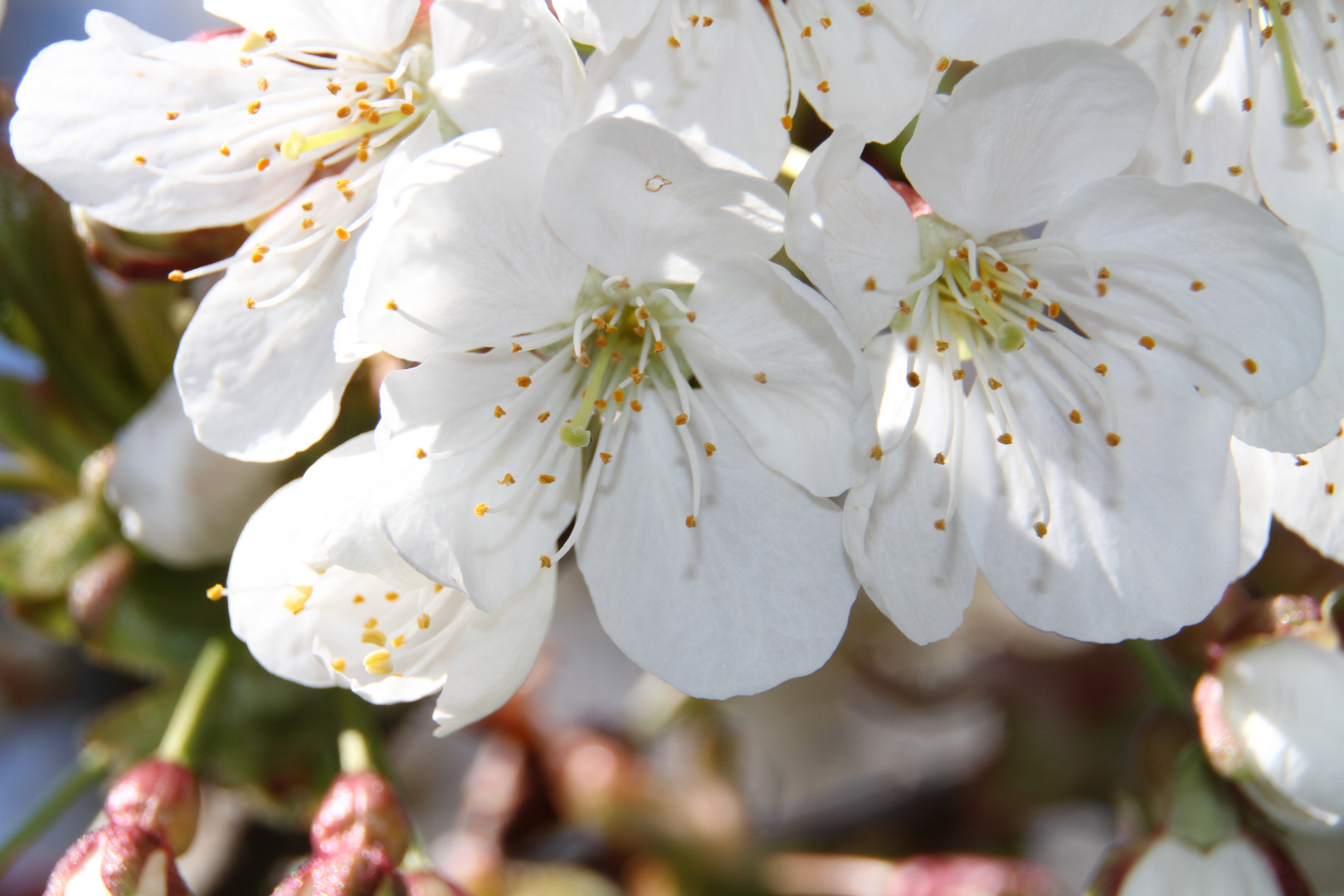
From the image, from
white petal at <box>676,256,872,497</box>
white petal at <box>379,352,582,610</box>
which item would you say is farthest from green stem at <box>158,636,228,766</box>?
white petal at <box>676,256,872,497</box>

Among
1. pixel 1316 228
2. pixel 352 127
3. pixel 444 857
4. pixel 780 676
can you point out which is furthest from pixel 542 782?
pixel 1316 228

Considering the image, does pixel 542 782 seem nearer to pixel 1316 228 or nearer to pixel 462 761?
pixel 462 761

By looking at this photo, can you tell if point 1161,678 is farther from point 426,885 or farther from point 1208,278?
point 426,885

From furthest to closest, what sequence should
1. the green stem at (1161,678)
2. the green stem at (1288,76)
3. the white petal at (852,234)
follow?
1. the green stem at (1161,678)
2. the green stem at (1288,76)
3. the white petal at (852,234)

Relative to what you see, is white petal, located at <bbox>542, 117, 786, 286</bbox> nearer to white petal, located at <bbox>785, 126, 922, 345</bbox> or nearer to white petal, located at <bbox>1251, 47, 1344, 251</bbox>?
white petal, located at <bbox>785, 126, 922, 345</bbox>

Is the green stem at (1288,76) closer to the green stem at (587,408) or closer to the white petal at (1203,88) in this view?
the white petal at (1203,88)

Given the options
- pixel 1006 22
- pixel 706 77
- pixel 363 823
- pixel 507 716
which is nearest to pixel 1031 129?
pixel 1006 22

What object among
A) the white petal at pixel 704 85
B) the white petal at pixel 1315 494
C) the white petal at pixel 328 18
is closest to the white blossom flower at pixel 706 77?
the white petal at pixel 704 85

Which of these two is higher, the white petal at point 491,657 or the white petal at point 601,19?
the white petal at point 601,19
